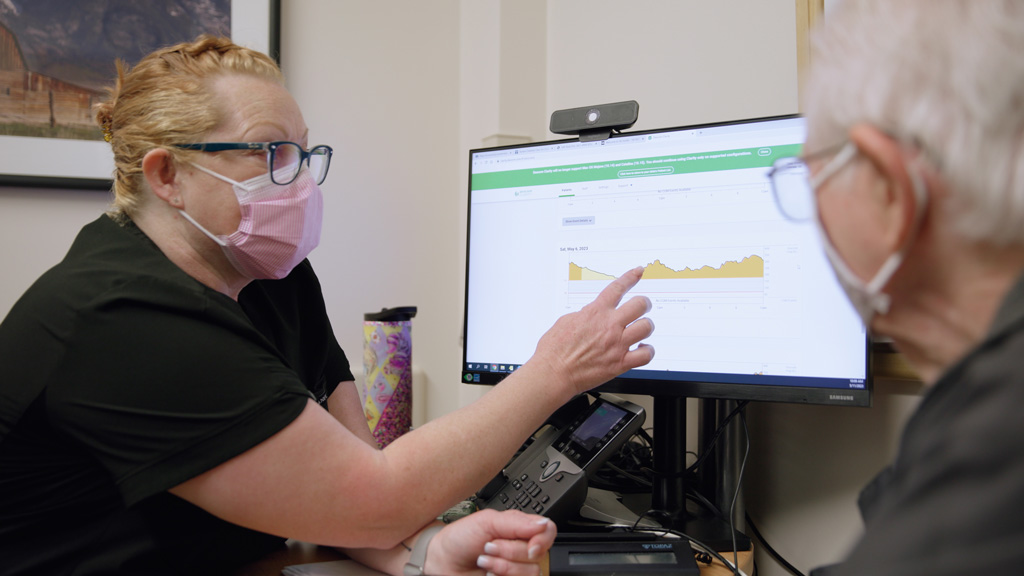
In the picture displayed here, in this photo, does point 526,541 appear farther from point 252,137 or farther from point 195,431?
point 252,137

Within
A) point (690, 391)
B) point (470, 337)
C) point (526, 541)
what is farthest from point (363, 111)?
point (526, 541)

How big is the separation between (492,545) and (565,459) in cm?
22

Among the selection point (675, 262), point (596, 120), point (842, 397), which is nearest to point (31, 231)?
point (596, 120)

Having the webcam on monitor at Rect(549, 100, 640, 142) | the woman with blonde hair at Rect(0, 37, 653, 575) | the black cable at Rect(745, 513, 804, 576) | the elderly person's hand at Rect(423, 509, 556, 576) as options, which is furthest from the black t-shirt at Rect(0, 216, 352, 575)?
the black cable at Rect(745, 513, 804, 576)

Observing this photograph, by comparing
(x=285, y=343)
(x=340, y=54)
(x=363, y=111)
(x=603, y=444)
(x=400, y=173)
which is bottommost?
(x=603, y=444)

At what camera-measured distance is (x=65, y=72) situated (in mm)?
1406

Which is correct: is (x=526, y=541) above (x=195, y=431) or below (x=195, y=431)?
below

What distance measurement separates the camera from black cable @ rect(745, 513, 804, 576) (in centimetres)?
103

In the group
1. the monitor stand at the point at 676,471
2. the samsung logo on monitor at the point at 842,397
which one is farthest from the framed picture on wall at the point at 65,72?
the samsung logo on monitor at the point at 842,397

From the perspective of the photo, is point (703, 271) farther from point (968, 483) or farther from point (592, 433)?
point (968, 483)

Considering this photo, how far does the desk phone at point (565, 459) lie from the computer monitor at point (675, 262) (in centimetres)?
7

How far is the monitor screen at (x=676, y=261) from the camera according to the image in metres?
0.90

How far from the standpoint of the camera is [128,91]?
884mm

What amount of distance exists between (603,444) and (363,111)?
3.57ft
